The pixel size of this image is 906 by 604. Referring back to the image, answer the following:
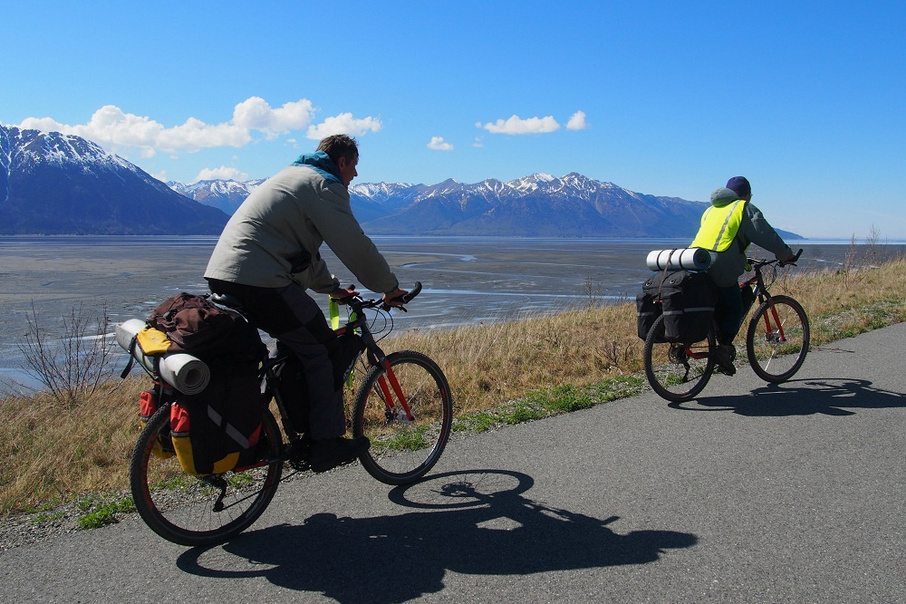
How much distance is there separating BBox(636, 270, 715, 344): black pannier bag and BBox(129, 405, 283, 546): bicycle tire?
3879mm

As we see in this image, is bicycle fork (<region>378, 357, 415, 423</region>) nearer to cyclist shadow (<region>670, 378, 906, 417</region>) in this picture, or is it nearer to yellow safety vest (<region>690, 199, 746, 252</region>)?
cyclist shadow (<region>670, 378, 906, 417</region>)

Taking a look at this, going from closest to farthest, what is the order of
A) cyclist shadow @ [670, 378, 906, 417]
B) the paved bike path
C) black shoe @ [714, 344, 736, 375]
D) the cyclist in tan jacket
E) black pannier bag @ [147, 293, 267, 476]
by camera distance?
1. the paved bike path
2. black pannier bag @ [147, 293, 267, 476]
3. the cyclist in tan jacket
4. cyclist shadow @ [670, 378, 906, 417]
5. black shoe @ [714, 344, 736, 375]

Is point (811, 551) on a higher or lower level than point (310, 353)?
lower

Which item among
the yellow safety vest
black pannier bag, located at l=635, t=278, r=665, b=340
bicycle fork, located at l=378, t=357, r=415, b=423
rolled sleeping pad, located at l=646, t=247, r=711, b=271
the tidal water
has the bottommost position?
the tidal water

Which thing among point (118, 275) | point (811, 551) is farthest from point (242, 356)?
point (118, 275)

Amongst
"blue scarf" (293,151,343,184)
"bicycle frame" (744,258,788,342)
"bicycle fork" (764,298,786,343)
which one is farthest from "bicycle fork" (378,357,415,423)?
"bicycle fork" (764,298,786,343)

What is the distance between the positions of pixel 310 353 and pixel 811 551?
2799 mm

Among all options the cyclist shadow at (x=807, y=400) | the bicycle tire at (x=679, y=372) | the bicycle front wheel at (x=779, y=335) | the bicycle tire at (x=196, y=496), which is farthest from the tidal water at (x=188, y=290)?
the bicycle front wheel at (x=779, y=335)

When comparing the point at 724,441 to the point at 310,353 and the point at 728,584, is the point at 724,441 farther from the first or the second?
the point at 310,353

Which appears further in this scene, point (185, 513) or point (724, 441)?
point (724, 441)

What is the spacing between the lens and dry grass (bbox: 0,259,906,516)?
481cm

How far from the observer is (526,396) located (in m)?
6.76

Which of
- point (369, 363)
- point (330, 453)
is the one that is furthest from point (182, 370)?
point (369, 363)

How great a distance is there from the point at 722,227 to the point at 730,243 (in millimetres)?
172
